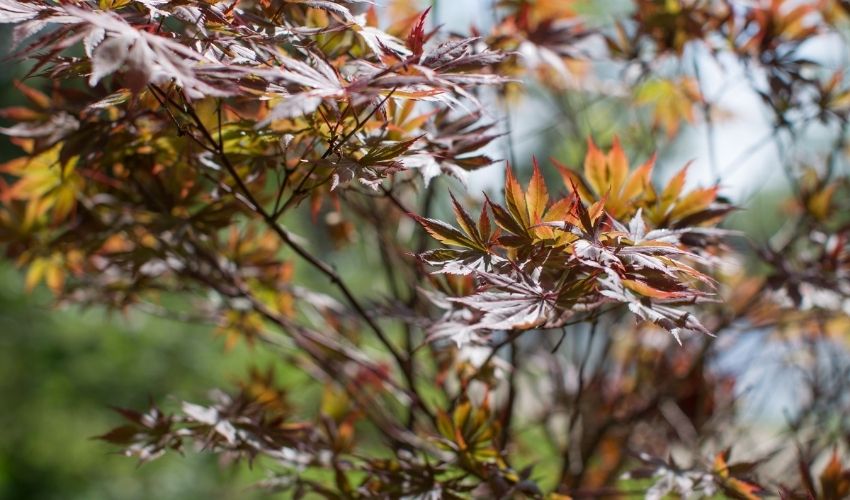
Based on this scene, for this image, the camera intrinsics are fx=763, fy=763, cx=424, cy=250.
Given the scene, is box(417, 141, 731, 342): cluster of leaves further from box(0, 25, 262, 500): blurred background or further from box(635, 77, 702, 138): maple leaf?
box(0, 25, 262, 500): blurred background

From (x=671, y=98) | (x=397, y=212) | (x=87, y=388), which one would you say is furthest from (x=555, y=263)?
(x=87, y=388)

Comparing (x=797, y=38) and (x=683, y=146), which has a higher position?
(x=797, y=38)

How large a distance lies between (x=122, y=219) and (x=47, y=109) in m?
0.22

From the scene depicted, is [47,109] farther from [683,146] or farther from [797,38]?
[683,146]

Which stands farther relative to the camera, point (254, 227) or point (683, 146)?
point (683, 146)

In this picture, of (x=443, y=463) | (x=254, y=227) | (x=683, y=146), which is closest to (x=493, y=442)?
(x=443, y=463)

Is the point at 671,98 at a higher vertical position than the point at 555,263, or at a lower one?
lower

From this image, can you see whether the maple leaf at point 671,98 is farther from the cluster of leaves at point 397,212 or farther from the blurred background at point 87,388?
the blurred background at point 87,388

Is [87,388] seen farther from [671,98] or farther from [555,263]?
[555,263]

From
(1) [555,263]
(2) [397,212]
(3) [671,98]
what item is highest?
(1) [555,263]

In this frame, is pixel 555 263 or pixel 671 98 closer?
pixel 555 263

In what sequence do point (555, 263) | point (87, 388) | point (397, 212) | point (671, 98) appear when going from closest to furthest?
point (555, 263), point (397, 212), point (671, 98), point (87, 388)

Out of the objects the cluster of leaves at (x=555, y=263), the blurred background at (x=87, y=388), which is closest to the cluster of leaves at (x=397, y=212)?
the cluster of leaves at (x=555, y=263)

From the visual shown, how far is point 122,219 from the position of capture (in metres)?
1.27
